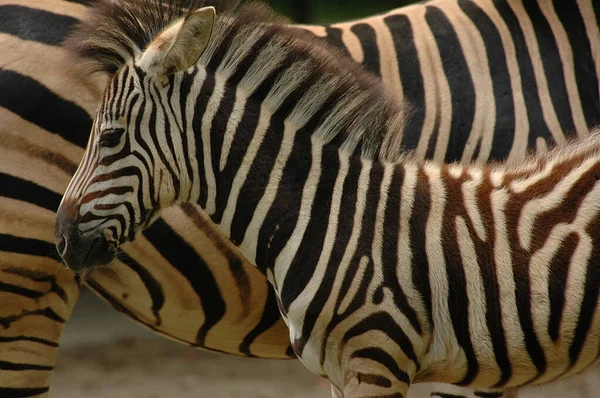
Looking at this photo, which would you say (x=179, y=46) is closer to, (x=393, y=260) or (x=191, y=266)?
(x=393, y=260)

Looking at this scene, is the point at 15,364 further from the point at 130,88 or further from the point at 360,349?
the point at 360,349

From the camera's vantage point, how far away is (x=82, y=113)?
15.2ft

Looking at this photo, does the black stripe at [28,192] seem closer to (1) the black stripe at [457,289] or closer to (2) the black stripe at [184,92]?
(2) the black stripe at [184,92]

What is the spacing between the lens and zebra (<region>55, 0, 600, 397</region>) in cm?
368

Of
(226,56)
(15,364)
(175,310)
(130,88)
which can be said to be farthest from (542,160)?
(15,364)

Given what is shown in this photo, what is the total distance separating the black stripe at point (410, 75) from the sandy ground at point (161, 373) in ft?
12.5

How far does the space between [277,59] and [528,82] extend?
187 centimetres

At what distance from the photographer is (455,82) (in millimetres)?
5148

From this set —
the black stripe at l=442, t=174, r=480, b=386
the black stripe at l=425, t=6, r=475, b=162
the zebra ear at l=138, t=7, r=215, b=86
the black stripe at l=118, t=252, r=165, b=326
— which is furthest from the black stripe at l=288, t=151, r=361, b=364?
the black stripe at l=425, t=6, r=475, b=162

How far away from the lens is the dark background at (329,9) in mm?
9906

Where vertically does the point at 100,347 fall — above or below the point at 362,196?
below

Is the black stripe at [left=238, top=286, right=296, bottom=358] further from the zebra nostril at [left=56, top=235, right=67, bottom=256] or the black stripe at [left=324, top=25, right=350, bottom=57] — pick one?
the black stripe at [left=324, top=25, right=350, bottom=57]

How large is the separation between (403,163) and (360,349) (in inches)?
35.6

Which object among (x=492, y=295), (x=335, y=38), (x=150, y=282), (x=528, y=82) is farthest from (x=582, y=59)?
(x=150, y=282)
